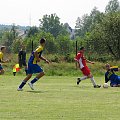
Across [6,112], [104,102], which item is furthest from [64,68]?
[6,112]

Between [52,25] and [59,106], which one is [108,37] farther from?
[52,25]

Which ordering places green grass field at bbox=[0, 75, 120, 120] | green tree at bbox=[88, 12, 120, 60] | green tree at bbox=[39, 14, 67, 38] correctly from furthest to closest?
green tree at bbox=[39, 14, 67, 38]
green tree at bbox=[88, 12, 120, 60]
green grass field at bbox=[0, 75, 120, 120]

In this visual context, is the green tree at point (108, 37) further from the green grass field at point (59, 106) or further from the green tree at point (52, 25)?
the green tree at point (52, 25)

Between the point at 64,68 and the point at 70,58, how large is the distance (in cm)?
440

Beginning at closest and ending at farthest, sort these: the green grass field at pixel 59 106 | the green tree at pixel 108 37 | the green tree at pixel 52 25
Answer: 1. the green grass field at pixel 59 106
2. the green tree at pixel 108 37
3. the green tree at pixel 52 25

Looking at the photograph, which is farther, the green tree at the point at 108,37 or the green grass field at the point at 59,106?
the green tree at the point at 108,37

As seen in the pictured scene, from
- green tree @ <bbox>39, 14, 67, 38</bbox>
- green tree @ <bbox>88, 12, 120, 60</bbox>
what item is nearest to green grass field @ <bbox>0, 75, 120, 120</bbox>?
green tree @ <bbox>88, 12, 120, 60</bbox>

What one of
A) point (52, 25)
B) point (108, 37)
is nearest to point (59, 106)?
point (108, 37)

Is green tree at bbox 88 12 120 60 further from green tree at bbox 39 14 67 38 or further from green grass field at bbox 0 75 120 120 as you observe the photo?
green tree at bbox 39 14 67 38

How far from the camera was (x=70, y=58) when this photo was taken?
1542 inches

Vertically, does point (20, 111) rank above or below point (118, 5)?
below

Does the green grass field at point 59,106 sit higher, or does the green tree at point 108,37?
the green tree at point 108,37

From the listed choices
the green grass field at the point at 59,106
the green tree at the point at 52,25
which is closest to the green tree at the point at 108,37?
the green grass field at the point at 59,106

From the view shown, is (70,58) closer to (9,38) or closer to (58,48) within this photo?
(58,48)
